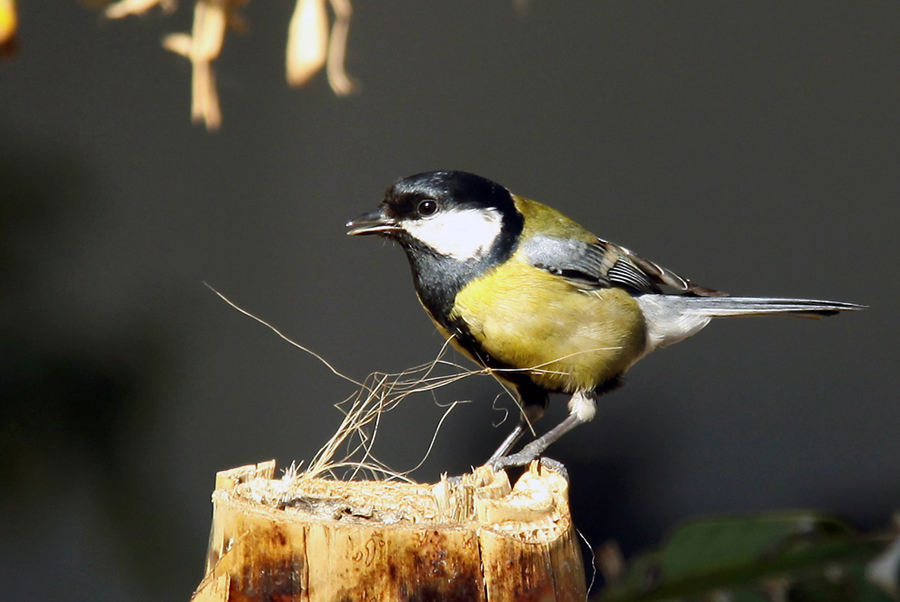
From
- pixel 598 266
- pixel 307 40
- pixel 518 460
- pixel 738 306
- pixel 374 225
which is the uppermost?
pixel 307 40

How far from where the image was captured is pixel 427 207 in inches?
71.4

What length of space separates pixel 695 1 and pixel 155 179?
68.7 inches

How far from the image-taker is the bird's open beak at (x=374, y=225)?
5.98 ft

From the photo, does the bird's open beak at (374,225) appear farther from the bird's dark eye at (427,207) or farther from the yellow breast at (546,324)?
the yellow breast at (546,324)

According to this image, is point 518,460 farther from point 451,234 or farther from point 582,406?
point 451,234

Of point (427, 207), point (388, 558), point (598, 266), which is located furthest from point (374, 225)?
point (388, 558)

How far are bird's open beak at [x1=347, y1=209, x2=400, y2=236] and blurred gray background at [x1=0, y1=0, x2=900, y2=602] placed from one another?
999mm

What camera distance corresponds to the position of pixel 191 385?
111 inches

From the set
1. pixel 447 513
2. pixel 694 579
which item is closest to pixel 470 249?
pixel 447 513

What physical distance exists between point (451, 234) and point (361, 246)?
1122 mm

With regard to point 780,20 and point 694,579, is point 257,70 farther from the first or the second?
point 694,579

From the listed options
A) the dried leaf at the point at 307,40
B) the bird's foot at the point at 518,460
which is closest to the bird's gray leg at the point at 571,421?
the bird's foot at the point at 518,460

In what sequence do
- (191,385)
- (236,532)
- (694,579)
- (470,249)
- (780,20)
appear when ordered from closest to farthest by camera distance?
(694,579) → (236,532) → (470,249) → (780,20) → (191,385)

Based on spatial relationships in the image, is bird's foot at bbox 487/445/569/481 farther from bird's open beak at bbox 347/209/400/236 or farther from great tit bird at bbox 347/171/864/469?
bird's open beak at bbox 347/209/400/236
